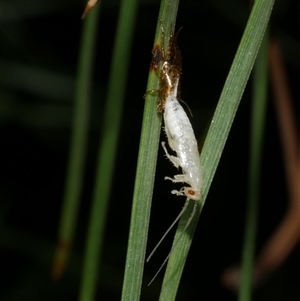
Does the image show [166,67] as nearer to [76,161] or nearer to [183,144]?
[183,144]

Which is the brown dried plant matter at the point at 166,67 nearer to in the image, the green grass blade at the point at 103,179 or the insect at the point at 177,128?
the insect at the point at 177,128

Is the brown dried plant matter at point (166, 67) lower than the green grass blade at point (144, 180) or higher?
higher

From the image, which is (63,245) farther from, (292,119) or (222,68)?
(222,68)

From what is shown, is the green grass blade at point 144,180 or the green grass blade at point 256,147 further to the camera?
the green grass blade at point 256,147

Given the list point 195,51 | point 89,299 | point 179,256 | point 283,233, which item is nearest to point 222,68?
point 195,51

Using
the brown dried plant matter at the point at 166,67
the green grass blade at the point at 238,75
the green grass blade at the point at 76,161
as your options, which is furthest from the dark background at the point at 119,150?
the green grass blade at the point at 238,75

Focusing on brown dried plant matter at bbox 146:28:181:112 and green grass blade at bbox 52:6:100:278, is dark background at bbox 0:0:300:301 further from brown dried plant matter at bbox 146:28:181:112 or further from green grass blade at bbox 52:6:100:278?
brown dried plant matter at bbox 146:28:181:112
